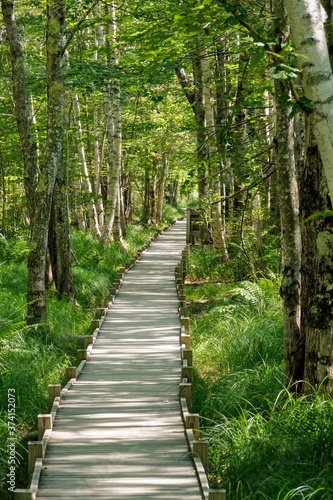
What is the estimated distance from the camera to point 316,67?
14.9 ft

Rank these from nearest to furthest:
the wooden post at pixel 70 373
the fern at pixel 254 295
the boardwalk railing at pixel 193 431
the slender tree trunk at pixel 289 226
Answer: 1. the boardwalk railing at pixel 193 431
2. the slender tree trunk at pixel 289 226
3. the wooden post at pixel 70 373
4. the fern at pixel 254 295

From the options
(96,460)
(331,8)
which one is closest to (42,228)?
(96,460)

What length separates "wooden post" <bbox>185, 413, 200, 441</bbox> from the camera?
752cm

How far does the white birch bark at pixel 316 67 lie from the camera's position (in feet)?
14.6

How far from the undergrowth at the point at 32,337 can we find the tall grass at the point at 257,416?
2137 millimetres

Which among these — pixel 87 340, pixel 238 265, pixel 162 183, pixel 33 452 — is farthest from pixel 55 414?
pixel 162 183

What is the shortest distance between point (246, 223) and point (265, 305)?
19.1ft

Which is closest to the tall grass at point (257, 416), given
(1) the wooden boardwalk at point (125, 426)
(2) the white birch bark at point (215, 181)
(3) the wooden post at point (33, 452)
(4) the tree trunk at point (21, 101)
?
(1) the wooden boardwalk at point (125, 426)

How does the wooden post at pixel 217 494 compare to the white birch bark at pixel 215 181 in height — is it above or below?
below

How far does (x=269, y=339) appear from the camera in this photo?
→ 1091cm

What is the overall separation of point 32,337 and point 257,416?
511 cm

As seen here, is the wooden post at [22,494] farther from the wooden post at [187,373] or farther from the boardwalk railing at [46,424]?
the wooden post at [187,373]

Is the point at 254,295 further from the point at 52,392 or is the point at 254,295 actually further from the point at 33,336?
the point at 52,392

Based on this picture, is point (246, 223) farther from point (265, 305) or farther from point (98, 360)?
point (98, 360)
